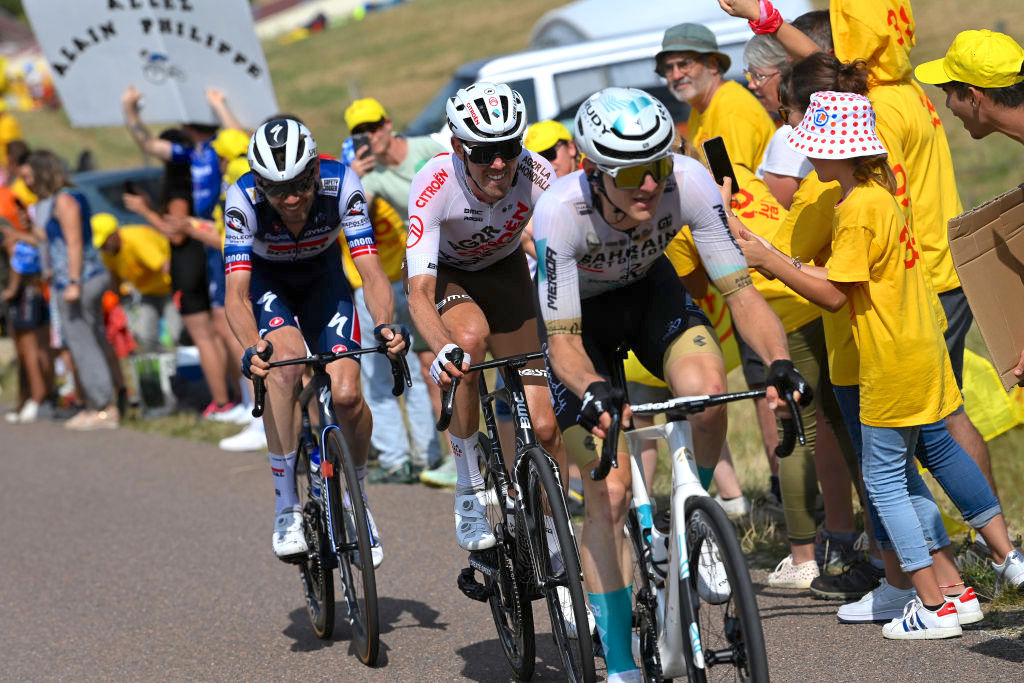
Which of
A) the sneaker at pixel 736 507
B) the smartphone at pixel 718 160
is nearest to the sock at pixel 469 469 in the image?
the smartphone at pixel 718 160

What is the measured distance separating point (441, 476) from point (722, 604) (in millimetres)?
5348

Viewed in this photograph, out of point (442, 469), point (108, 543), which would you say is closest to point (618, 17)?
point (442, 469)

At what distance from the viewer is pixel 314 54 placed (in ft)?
182

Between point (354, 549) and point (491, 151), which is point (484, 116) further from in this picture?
point (354, 549)

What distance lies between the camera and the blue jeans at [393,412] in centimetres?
902

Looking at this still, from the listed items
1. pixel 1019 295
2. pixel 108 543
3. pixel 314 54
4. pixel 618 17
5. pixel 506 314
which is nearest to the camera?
pixel 1019 295

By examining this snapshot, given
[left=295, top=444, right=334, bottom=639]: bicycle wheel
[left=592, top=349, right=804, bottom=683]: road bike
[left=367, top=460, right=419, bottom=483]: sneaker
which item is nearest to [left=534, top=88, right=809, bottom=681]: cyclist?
[left=592, top=349, right=804, bottom=683]: road bike

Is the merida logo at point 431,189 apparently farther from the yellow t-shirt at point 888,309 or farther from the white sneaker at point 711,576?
the white sneaker at point 711,576

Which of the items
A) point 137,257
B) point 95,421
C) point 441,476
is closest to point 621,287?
point 441,476

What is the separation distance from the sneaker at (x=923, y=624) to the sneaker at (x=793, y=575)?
31.4 inches

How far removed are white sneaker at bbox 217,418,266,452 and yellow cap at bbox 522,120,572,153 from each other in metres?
4.79

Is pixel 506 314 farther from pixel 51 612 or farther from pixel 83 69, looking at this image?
pixel 83 69

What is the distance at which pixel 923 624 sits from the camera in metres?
4.97

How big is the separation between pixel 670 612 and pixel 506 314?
6.71 ft
